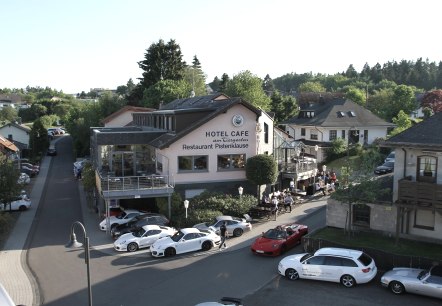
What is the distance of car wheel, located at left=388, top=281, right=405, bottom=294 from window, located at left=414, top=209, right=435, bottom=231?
22.4 feet

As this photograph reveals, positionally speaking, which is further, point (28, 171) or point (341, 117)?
point (341, 117)

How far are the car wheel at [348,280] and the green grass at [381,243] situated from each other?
10.5 feet

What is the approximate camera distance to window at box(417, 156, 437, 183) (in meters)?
23.6

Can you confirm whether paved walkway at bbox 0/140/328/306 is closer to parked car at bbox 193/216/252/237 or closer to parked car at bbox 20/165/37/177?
parked car at bbox 193/216/252/237

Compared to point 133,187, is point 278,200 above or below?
below

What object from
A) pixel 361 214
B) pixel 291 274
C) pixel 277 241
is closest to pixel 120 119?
pixel 277 241

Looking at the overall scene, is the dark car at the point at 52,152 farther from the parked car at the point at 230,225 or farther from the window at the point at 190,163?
the parked car at the point at 230,225

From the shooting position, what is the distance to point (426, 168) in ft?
78.3

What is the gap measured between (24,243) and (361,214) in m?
20.4

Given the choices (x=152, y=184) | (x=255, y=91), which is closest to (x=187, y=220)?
(x=152, y=184)

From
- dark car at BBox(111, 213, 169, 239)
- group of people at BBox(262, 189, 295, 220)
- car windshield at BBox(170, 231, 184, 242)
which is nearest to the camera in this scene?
car windshield at BBox(170, 231, 184, 242)

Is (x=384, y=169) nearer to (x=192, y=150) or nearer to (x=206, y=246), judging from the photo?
(x=192, y=150)

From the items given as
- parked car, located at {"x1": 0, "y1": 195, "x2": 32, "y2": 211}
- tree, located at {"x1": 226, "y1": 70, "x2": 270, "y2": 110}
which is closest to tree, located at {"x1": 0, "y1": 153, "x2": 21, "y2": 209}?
parked car, located at {"x1": 0, "y1": 195, "x2": 32, "y2": 211}

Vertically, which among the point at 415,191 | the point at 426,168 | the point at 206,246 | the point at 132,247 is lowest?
the point at 132,247
